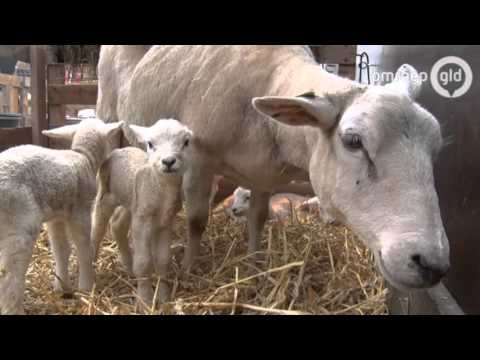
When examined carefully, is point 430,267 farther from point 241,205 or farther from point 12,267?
point 241,205

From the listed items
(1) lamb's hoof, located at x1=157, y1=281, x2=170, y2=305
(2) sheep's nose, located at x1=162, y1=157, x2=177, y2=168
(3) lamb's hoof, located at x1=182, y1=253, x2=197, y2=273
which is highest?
(2) sheep's nose, located at x1=162, y1=157, x2=177, y2=168

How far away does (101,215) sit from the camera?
10.5 feet

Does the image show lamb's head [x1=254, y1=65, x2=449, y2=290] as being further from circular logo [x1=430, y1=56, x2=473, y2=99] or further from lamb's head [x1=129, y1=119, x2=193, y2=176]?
lamb's head [x1=129, y1=119, x2=193, y2=176]

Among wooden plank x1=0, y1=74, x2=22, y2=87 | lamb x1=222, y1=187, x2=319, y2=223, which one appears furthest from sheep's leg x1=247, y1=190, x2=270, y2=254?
wooden plank x1=0, y1=74, x2=22, y2=87

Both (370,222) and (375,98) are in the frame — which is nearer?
(370,222)

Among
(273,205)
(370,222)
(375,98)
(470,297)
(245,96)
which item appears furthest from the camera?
(273,205)

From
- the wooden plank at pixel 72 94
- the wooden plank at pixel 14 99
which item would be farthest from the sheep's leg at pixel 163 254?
the wooden plank at pixel 14 99

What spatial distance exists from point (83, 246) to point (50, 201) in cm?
43

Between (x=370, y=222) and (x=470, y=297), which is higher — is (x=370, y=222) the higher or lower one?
the higher one

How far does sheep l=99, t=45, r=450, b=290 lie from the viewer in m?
1.94

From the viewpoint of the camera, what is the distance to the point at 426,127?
212 centimetres
